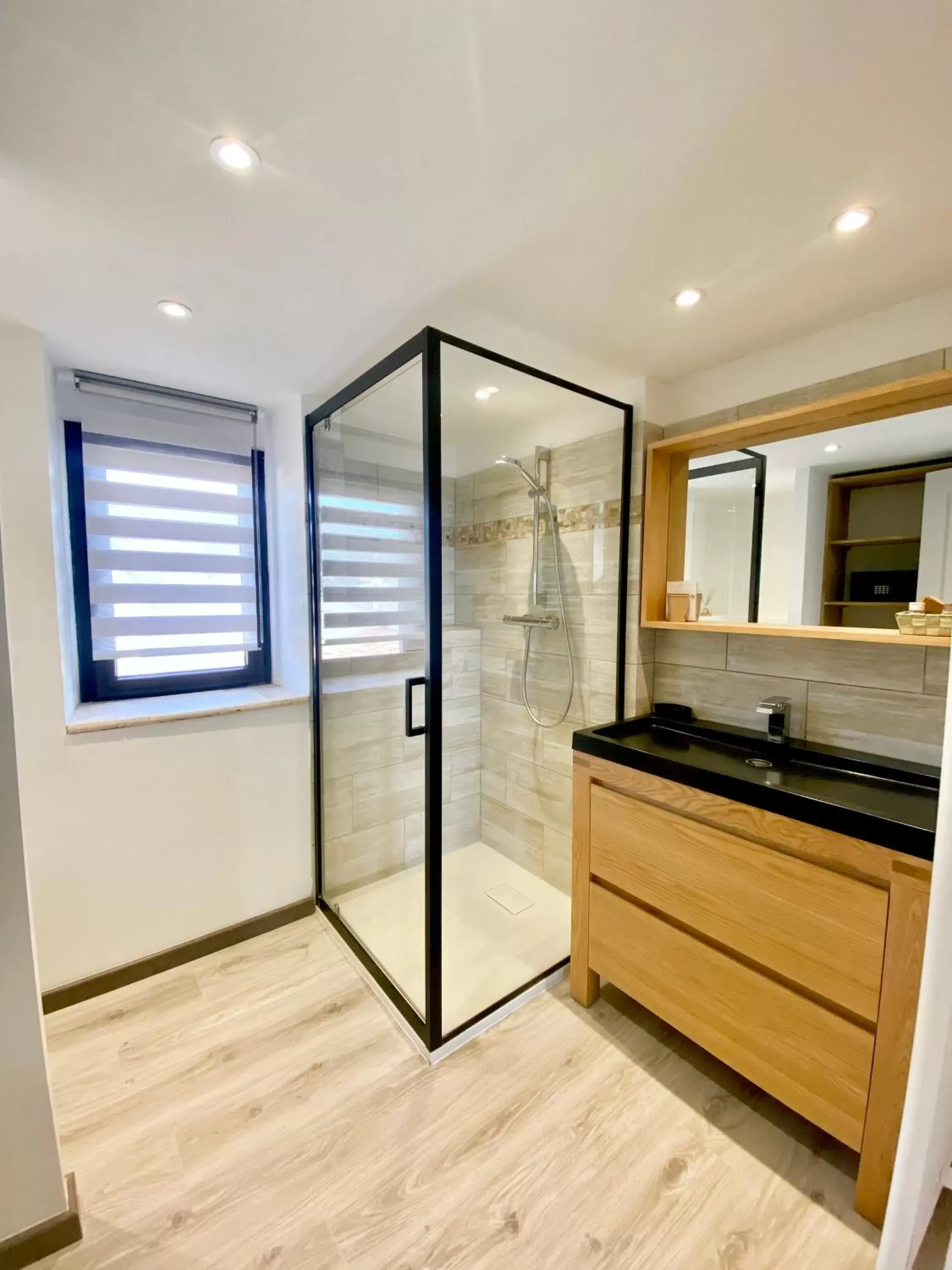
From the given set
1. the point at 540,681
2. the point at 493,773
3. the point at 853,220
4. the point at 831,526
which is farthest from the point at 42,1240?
the point at 853,220

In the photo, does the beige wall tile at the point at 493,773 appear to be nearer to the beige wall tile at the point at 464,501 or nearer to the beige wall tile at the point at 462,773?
the beige wall tile at the point at 462,773

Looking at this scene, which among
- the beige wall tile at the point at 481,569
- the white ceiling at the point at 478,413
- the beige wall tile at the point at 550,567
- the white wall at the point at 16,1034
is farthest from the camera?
the beige wall tile at the point at 481,569

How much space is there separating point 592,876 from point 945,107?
2004 millimetres

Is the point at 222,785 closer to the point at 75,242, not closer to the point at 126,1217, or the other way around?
the point at 126,1217

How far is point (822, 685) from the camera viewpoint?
5.32 feet

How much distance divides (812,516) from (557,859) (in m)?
1.80

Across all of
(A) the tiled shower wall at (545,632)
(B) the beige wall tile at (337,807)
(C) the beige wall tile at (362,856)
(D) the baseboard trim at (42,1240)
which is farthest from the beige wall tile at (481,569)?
(D) the baseboard trim at (42,1240)

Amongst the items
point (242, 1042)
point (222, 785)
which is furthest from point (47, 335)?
point (242, 1042)

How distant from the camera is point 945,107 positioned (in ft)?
2.87

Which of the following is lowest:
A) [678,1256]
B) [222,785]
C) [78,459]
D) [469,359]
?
[678,1256]

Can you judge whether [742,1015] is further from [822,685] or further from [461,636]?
[461,636]

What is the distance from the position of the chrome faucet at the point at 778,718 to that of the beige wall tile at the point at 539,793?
886 millimetres

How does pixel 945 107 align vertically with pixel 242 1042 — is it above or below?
above

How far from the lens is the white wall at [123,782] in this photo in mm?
1615
